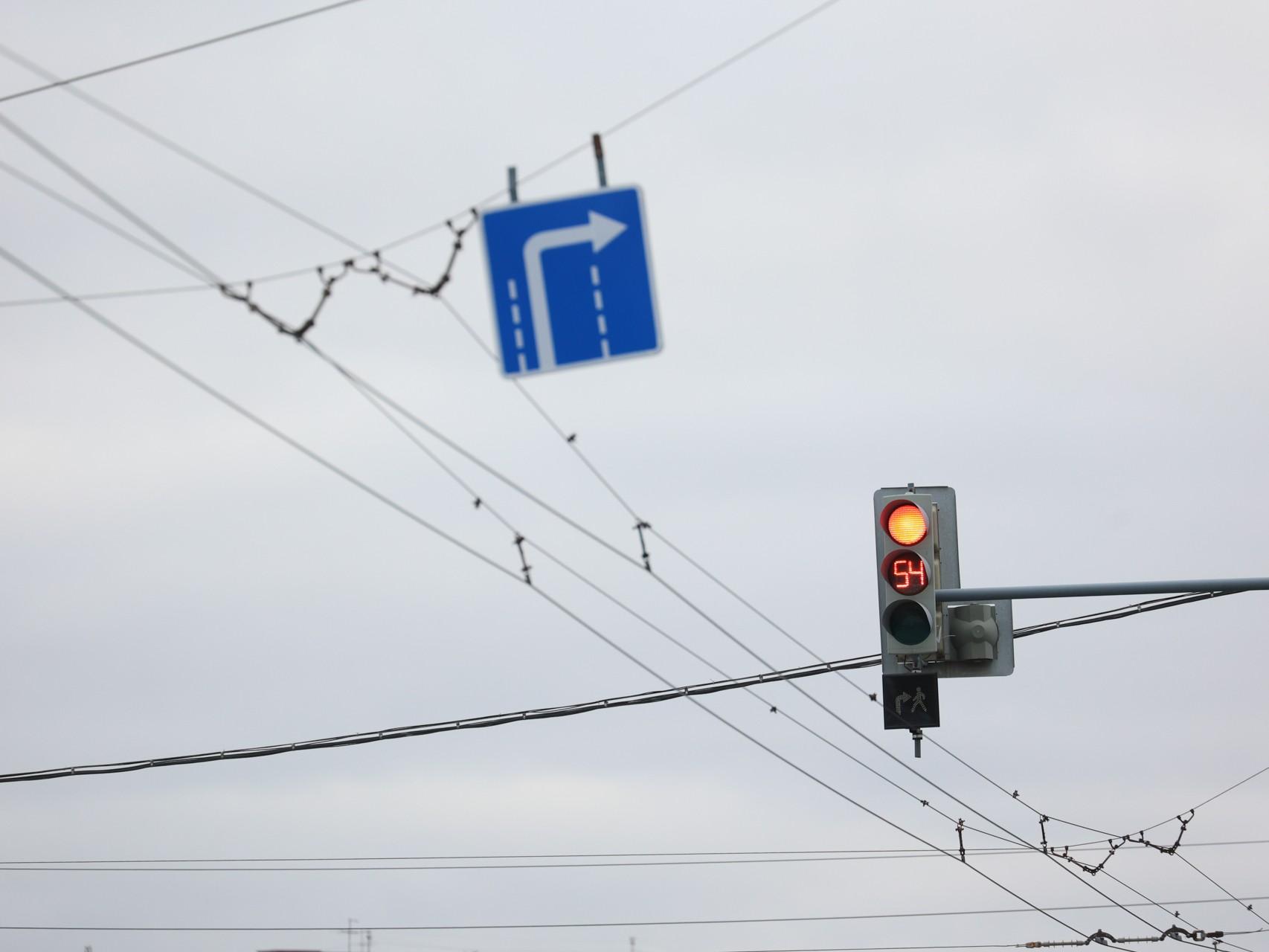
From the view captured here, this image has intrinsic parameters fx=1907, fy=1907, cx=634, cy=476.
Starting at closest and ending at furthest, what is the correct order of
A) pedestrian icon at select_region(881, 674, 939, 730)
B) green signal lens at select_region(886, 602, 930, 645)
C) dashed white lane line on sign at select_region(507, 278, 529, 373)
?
dashed white lane line on sign at select_region(507, 278, 529, 373) → green signal lens at select_region(886, 602, 930, 645) → pedestrian icon at select_region(881, 674, 939, 730)

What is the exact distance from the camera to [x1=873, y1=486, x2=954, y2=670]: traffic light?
1273cm

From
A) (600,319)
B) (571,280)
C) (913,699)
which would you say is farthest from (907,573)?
(571,280)

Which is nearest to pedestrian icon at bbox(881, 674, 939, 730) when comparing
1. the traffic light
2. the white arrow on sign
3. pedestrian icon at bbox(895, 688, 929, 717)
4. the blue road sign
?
pedestrian icon at bbox(895, 688, 929, 717)

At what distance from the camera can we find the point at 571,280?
11539mm

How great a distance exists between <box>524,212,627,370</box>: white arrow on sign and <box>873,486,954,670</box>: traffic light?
9.20 ft

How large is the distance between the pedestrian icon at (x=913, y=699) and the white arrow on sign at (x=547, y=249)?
3.80 meters

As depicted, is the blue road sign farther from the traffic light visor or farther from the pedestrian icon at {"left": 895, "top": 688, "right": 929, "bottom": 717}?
the pedestrian icon at {"left": 895, "top": 688, "right": 929, "bottom": 717}

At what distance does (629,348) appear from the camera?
37.7 ft

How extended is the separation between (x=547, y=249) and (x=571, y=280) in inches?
9.7

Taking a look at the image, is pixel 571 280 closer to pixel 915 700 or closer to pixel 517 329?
pixel 517 329

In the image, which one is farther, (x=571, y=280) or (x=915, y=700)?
(x=915, y=700)

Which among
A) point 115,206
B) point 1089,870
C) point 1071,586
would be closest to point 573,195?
point 115,206

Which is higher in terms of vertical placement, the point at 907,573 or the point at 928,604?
the point at 907,573

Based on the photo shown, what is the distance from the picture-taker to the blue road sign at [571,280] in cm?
1141
